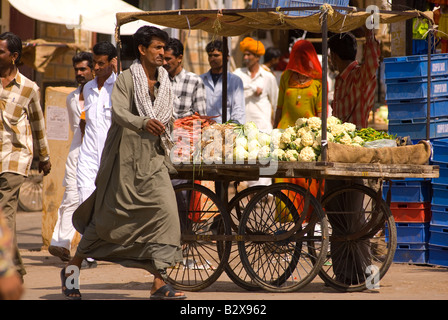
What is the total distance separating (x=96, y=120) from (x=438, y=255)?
3466mm

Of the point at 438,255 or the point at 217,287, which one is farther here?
the point at 438,255

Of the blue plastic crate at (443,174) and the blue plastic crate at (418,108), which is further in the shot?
→ the blue plastic crate at (418,108)

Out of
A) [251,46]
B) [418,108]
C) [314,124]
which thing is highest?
[251,46]

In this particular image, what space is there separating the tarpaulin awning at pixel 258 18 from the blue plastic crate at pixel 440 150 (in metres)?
1.57

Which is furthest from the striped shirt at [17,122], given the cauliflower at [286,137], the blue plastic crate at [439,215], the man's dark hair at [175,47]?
the blue plastic crate at [439,215]

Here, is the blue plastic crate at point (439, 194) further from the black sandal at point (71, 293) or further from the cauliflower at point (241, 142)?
the black sandal at point (71, 293)

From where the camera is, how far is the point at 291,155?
6.40 m

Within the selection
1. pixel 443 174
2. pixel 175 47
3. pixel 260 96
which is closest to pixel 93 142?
pixel 175 47

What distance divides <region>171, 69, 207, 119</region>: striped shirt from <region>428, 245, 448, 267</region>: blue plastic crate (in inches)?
101

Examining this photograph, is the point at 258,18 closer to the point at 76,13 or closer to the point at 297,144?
the point at 297,144

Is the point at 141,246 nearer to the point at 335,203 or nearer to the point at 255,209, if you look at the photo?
the point at 255,209

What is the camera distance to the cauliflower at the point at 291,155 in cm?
639

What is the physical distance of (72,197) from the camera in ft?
28.0
